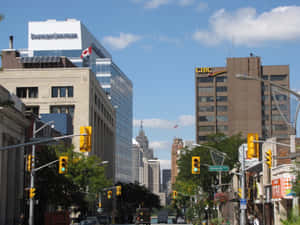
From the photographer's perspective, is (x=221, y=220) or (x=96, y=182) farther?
(x=96, y=182)

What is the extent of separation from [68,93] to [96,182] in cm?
3818

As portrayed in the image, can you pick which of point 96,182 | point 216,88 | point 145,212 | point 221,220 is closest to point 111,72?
point 216,88

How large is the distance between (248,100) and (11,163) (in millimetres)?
104420

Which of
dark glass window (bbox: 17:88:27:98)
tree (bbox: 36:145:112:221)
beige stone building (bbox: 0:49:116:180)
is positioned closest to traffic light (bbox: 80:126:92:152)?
tree (bbox: 36:145:112:221)

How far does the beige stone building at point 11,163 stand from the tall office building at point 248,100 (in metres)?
98.2

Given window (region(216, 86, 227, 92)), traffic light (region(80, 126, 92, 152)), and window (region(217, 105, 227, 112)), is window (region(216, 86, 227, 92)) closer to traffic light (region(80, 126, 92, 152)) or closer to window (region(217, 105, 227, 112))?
window (region(217, 105, 227, 112))

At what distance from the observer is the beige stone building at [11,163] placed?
56.3 m

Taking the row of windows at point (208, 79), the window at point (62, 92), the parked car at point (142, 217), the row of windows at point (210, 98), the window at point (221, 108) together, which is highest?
the row of windows at point (208, 79)

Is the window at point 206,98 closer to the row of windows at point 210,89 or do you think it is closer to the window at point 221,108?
the row of windows at point 210,89

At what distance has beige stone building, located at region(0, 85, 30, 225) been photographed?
56.3m

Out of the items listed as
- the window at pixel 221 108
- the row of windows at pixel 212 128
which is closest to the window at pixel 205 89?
the window at pixel 221 108

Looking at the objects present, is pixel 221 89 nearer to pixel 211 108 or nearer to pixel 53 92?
pixel 211 108

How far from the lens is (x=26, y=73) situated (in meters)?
113

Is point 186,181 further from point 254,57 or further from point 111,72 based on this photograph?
point 111,72
